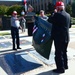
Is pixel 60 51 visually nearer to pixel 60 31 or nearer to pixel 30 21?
pixel 60 31

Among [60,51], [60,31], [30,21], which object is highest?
[60,31]

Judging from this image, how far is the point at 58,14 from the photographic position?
6695mm

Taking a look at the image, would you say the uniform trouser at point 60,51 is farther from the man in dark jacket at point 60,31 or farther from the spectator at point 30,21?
the spectator at point 30,21

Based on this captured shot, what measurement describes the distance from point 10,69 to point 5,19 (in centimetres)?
2044

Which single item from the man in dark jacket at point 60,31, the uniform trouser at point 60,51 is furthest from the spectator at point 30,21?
the uniform trouser at point 60,51

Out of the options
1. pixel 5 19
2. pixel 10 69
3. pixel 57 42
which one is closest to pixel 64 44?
pixel 57 42

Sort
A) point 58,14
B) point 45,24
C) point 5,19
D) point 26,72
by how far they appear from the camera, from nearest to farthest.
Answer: point 58,14
point 26,72
point 45,24
point 5,19

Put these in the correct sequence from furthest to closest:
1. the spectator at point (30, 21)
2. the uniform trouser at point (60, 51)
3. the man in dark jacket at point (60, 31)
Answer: the spectator at point (30, 21) < the uniform trouser at point (60, 51) < the man in dark jacket at point (60, 31)

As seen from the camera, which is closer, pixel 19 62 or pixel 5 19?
pixel 19 62

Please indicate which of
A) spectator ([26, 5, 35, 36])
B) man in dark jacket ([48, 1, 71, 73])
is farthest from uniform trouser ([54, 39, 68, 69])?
spectator ([26, 5, 35, 36])

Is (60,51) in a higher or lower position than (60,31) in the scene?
lower

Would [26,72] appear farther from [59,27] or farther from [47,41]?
[59,27]

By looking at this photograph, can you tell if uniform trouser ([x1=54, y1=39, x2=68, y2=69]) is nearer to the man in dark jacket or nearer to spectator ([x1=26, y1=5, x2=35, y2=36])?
the man in dark jacket

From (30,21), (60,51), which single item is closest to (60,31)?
(60,51)
